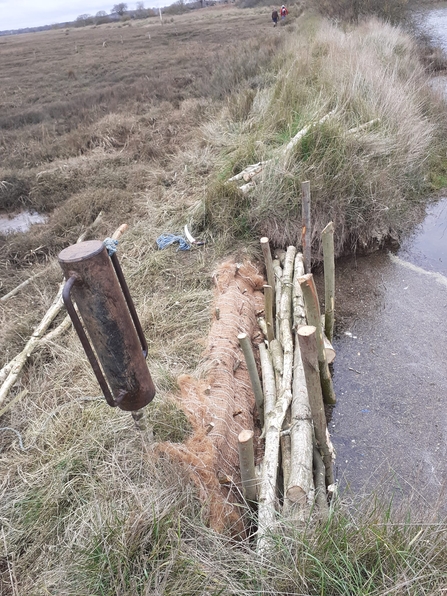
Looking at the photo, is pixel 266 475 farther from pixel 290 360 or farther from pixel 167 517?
pixel 290 360

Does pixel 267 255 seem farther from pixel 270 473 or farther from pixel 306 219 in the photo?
pixel 270 473

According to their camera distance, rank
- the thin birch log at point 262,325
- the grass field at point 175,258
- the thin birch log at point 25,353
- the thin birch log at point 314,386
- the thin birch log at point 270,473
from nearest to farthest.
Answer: the grass field at point 175,258 < the thin birch log at point 270,473 < the thin birch log at point 314,386 < the thin birch log at point 25,353 < the thin birch log at point 262,325

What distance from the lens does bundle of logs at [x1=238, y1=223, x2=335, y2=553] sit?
2.37 metres

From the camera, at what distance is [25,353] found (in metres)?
3.93

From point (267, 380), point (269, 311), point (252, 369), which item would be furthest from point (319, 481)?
point (269, 311)

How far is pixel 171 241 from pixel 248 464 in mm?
3637

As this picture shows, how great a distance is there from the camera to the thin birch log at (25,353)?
3.60 meters

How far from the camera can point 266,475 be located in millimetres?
2645

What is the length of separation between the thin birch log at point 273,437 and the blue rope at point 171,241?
161 centimetres

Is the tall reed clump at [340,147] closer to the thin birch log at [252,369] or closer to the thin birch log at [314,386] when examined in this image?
the thin birch log at [252,369]

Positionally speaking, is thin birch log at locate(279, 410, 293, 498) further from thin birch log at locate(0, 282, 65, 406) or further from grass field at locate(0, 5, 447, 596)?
thin birch log at locate(0, 282, 65, 406)

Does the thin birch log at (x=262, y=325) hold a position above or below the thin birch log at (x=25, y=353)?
below

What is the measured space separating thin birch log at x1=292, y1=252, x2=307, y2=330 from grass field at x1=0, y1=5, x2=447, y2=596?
2.22 ft

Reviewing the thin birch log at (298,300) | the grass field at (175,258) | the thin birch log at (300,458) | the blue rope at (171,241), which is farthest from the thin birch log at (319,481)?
the blue rope at (171,241)
